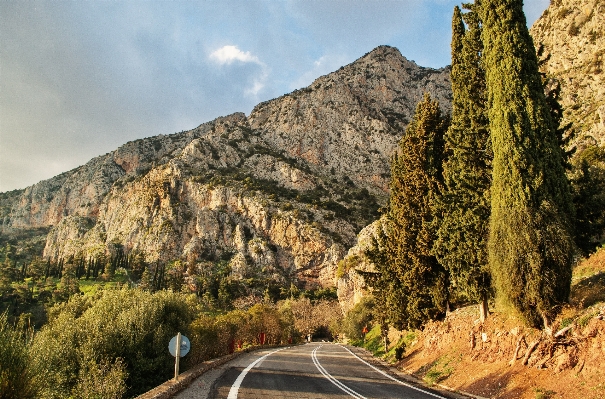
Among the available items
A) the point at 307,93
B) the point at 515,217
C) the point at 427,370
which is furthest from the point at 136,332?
the point at 307,93

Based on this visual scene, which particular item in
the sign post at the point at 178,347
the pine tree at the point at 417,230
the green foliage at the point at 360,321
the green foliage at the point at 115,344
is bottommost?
the green foliage at the point at 360,321

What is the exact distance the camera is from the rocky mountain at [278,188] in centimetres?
11119

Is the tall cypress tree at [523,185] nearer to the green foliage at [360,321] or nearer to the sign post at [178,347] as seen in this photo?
the sign post at [178,347]

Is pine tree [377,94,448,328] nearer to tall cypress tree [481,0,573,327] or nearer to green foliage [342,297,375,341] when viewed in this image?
A: tall cypress tree [481,0,573,327]

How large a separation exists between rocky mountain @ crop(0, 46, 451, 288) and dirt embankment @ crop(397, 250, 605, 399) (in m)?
89.5

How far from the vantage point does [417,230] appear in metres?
23.1

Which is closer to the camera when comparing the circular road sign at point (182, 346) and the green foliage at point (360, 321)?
the circular road sign at point (182, 346)

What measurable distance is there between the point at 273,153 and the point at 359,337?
92046 millimetres

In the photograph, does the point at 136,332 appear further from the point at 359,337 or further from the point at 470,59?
the point at 359,337

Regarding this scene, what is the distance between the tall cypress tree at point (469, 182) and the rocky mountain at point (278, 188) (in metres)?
89.6

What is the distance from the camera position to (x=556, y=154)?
13477 millimetres

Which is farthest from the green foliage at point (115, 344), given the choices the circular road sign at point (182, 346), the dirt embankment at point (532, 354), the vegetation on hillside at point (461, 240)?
the dirt embankment at point (532, 354)

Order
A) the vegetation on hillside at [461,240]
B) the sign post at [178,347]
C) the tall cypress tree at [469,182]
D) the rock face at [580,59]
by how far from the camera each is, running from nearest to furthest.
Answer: the sign post at [178,347] → the vegetation on hillside at [461,240] → the tall cypress tree at [469,182] → the rock face at [580,59]

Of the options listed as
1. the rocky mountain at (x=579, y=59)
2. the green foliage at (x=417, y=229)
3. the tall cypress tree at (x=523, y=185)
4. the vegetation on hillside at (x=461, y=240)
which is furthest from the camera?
the rocky mountain at (x=579, y=59)
